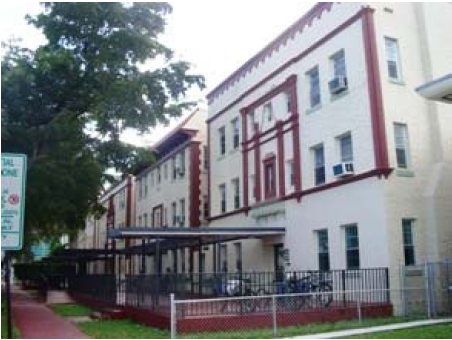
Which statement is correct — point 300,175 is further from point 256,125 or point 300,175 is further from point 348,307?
point 348,307

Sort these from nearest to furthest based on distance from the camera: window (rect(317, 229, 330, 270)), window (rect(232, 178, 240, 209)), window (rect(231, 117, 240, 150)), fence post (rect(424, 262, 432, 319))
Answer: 1. fence post (rect(424, 262, 432, 319))
2. window (rect(317, 229, 330, 270))
3. window (rect(232, 178, 240, 209))
4. window (rect(231, 117, 240, 150))

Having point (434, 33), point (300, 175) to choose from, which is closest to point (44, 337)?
point (300, 175)

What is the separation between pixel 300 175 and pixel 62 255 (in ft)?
75.5

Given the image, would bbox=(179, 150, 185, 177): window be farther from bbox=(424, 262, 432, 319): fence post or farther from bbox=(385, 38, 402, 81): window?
bbox=(424, 262, 432, 319): fence post

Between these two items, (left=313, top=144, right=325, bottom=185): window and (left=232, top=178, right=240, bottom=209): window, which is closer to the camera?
(left=313, top=144, right=325, bottom=185): window

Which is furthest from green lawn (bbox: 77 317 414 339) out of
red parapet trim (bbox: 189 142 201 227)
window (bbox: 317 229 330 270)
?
red parapet trim (bbox: 189 142 201 227)

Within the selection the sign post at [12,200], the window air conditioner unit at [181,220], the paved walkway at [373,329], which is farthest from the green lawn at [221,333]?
the window air conditioner unit at [181,220]

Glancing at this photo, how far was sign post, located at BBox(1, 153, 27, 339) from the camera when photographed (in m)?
7.37

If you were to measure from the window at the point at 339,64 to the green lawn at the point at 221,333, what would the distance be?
8.79 meters

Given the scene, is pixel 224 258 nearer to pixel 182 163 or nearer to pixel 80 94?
pixel 182 163

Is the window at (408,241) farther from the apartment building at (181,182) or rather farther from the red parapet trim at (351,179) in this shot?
the apartment building at (181,182)

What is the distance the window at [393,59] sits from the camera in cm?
1973

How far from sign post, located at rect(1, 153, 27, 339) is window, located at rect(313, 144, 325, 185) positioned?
15.1 meters

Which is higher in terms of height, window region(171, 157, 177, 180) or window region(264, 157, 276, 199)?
window region(171, 157, 177, 180)
